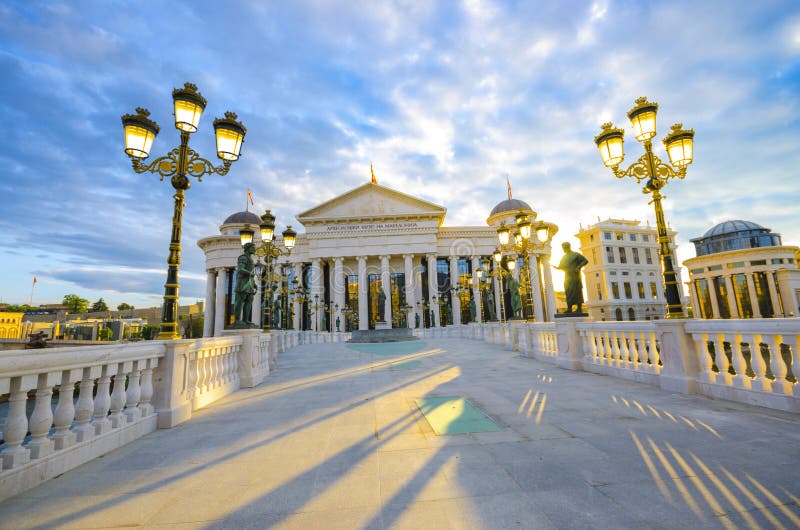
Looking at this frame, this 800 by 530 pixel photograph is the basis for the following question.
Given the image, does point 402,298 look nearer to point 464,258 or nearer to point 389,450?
point 464,258

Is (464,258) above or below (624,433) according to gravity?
above

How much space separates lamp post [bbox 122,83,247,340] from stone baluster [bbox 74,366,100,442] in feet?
4.95

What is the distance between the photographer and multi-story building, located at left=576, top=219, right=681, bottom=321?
56.8m

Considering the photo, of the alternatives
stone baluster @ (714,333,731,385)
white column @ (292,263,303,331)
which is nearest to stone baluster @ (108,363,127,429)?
stone baluster @ (714,333,731,385)

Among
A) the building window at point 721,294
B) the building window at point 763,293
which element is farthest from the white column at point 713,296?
the building window at point 763,293

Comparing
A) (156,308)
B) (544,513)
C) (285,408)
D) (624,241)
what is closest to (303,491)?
(544,513)

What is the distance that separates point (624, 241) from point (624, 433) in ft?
223

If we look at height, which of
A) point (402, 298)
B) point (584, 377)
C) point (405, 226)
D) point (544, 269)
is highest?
point (405, 226)

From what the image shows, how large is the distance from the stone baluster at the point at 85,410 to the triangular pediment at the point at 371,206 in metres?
40.1

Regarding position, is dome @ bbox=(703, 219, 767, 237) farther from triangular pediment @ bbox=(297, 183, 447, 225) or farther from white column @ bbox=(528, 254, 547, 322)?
triangular pediment @ bbox=(297, 183, 447, 225)

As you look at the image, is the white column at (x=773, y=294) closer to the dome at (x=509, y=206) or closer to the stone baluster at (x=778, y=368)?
the dome at (x=509, y=206)

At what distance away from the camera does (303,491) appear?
2.70 metres

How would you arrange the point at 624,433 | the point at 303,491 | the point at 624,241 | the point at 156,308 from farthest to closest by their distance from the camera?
the point at 156,308
the point at 624,241
the point at 624,433
the point at 303,491

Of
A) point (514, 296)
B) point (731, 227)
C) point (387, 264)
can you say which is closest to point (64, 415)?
point (514, 296)
